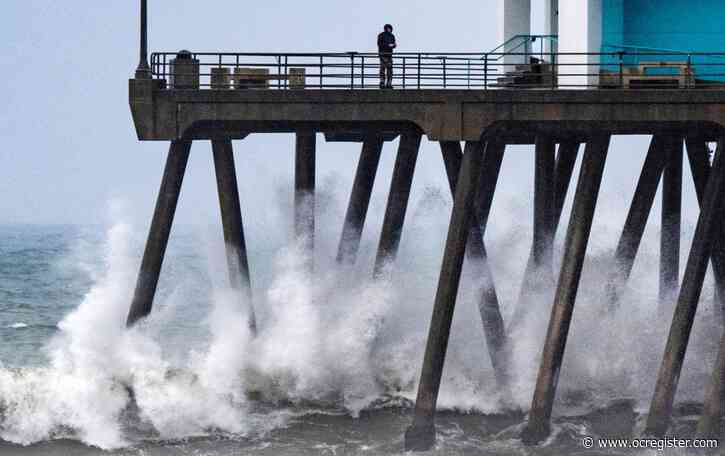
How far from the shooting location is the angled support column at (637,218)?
37.8 meters

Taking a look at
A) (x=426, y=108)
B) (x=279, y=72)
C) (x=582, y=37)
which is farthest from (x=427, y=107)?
(x=582, y=37)

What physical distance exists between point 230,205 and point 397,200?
17.2 feet

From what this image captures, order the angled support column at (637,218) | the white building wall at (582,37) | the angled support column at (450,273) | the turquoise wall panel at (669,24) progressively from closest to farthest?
the angled support column at (450,273) → the white building wall at (582,37) → the turquoise wall panel at (669,24) → the angled support column at (637,218)

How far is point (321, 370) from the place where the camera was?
3984 cm

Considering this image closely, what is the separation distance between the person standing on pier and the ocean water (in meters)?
6.07

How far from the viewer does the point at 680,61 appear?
36.9 m

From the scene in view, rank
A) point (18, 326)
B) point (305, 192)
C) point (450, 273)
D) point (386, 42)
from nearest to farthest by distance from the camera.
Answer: point (450, 273), point (386, 42), point (305, 192), point (18, 326)

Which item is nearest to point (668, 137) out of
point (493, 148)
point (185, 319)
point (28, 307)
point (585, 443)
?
point (493, 148)

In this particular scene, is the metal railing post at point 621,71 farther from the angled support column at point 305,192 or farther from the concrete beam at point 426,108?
the angled support column at point 305,192

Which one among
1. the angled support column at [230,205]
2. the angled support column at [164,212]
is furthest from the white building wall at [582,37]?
the angled support column at [164,212]

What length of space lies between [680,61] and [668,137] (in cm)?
180

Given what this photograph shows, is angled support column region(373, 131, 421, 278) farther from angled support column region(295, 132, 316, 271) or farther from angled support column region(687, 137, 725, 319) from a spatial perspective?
angled support column region(687, 137, 725, 319)

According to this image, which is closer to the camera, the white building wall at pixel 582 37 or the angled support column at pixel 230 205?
the white building wall at pixel 582 37

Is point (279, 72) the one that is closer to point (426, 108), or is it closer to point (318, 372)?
point (426, 108)
